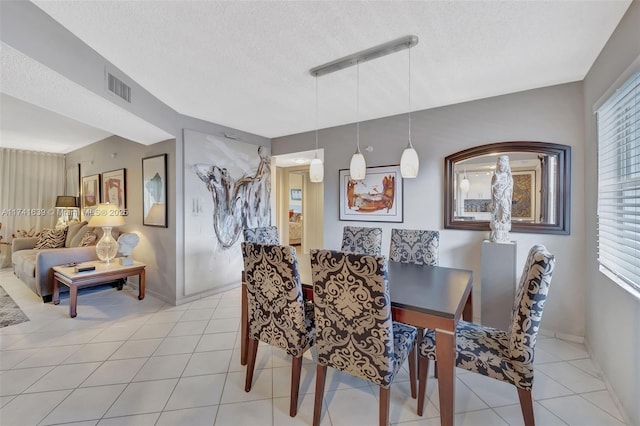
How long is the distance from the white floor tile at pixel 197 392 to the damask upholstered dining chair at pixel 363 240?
65.5 inches

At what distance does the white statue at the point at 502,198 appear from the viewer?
8.34 ft

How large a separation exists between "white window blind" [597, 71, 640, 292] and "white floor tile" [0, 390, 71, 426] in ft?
11.9

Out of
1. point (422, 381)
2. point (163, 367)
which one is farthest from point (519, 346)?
point (163, 367)

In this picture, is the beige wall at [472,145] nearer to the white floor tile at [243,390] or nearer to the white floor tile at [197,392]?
the white floor tile at [243,390]

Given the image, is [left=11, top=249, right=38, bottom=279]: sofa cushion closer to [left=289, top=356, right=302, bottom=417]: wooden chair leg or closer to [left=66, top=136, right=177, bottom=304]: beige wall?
[left=66, top=136, right=177, bottom=304]: beige wall

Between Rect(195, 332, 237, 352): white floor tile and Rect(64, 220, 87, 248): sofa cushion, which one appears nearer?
Rect(195, 332, 237, 352): white floor tile

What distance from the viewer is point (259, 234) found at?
277 centimetres

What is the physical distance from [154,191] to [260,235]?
1.91m

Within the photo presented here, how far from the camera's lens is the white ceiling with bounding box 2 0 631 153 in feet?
5.15

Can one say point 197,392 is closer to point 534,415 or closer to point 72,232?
point 534,415

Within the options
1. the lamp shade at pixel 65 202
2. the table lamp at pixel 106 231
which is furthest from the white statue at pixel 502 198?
the lamp shade at pixel 65 202

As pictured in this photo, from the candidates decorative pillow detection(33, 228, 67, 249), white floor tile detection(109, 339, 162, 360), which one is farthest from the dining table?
decorative pillow detection(33, 228, 67, 249)

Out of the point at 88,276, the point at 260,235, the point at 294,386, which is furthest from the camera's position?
the point at 88,276

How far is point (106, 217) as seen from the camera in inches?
145
